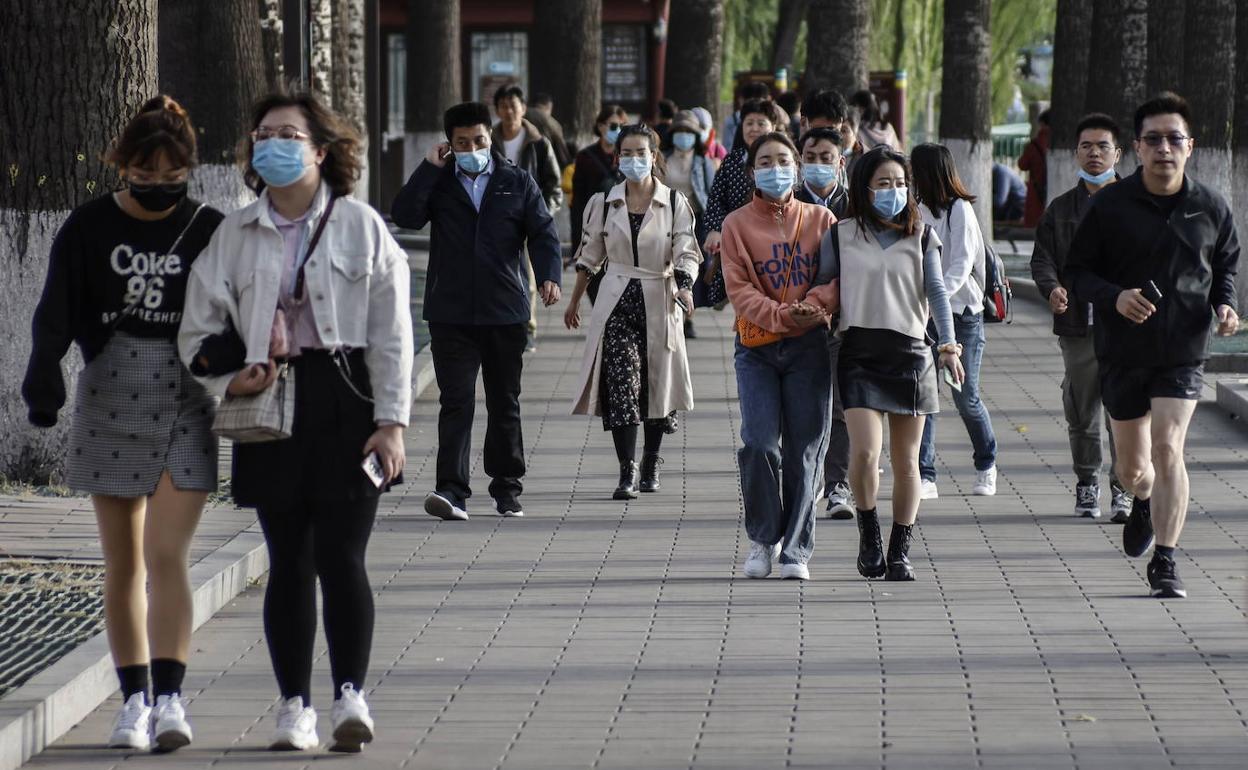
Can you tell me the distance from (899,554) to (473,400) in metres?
2.51

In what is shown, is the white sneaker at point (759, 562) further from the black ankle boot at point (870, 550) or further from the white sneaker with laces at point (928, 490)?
the white sneaker with laces at point (928, 490)

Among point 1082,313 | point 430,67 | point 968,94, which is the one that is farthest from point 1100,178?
point 430,67

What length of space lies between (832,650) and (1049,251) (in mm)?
3500

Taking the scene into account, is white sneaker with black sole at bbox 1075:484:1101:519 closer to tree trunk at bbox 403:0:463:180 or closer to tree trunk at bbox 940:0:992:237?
tree trunk at bbox 940:0:992:237

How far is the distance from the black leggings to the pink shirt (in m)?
0.42

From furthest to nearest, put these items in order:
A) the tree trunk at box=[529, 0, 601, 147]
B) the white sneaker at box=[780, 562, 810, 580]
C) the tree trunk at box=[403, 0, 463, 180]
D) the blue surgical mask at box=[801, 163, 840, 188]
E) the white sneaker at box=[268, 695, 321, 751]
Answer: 1. the tree trunk at box=[403, 0, 463, 180]
2. the tree trunk at box=[529, 0, 601, 147]
3. the blue surgical mask at box=[801, 163, 840, 188]
4. the white sneaker at box=[780, 562, 810, 580]
5. the white sneaker at box=[268, 695, 321, 751]

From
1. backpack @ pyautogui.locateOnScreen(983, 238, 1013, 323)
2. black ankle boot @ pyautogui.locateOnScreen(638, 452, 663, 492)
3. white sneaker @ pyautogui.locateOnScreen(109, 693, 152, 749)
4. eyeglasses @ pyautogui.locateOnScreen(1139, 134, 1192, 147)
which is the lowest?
black ankle boot @ pyautogui.locateOnScreen(638, 452, 663, 492)

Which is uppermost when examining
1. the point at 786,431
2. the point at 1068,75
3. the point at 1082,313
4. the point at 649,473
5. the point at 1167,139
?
the point at 1167,139

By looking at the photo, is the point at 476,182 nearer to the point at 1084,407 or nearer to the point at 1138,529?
the point at 1084,407

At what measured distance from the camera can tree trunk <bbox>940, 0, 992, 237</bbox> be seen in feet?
89.6

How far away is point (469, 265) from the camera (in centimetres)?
1038

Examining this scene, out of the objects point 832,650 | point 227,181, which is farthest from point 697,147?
point 832,650

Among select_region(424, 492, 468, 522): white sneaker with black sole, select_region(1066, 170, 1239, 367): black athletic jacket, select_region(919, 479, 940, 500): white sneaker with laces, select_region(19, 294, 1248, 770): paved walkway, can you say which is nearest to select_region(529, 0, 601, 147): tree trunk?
select_region(19, 294, 1248, 770): paved walkway

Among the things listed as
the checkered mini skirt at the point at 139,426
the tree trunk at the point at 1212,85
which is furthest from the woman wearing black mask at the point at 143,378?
the tree trunk at the point at 1212,85
